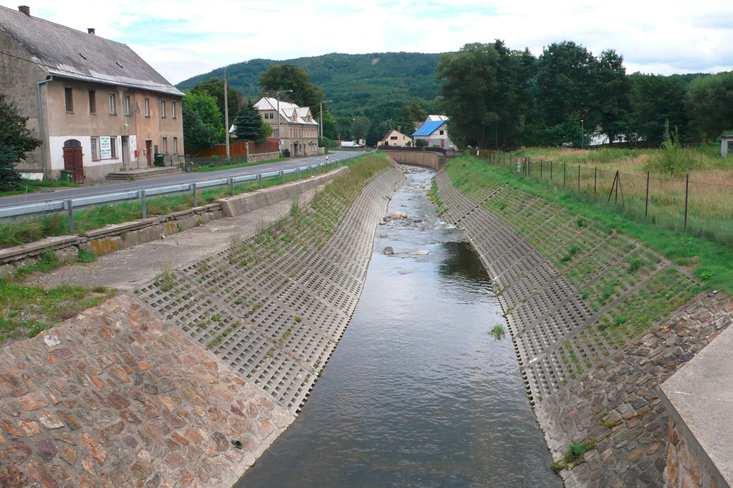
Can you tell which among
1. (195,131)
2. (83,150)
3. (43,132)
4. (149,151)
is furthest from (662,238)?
(195,131)

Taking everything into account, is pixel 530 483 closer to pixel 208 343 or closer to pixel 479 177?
A: pixel 208 343

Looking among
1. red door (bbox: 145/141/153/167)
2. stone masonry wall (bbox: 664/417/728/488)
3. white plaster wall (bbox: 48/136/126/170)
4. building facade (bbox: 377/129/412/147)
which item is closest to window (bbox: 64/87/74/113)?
white plaster wall (bbox: 48/136/126/170)

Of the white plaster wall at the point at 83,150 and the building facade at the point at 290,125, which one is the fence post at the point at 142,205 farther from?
the building facade at the point at 290,125

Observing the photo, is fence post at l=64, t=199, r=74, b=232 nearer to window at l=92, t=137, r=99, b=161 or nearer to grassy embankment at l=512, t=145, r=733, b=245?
grassy embankment at l=512, t=145, r=733, b=245

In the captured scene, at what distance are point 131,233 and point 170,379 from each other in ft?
28.5

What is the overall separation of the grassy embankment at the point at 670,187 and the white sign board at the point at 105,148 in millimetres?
29788

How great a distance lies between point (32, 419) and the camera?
1013 cm

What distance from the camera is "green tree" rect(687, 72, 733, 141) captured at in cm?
7662

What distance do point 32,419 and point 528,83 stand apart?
9074 centimetres

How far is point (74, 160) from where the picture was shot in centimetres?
4356

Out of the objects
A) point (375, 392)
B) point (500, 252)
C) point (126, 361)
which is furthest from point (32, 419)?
point (500, 252)

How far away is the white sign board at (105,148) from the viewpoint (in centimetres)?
4775

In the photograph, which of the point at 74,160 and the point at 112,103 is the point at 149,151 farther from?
the point at 74,160

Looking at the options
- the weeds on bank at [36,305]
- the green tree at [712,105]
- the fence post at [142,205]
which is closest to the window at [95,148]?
the fence post at [142,205]
